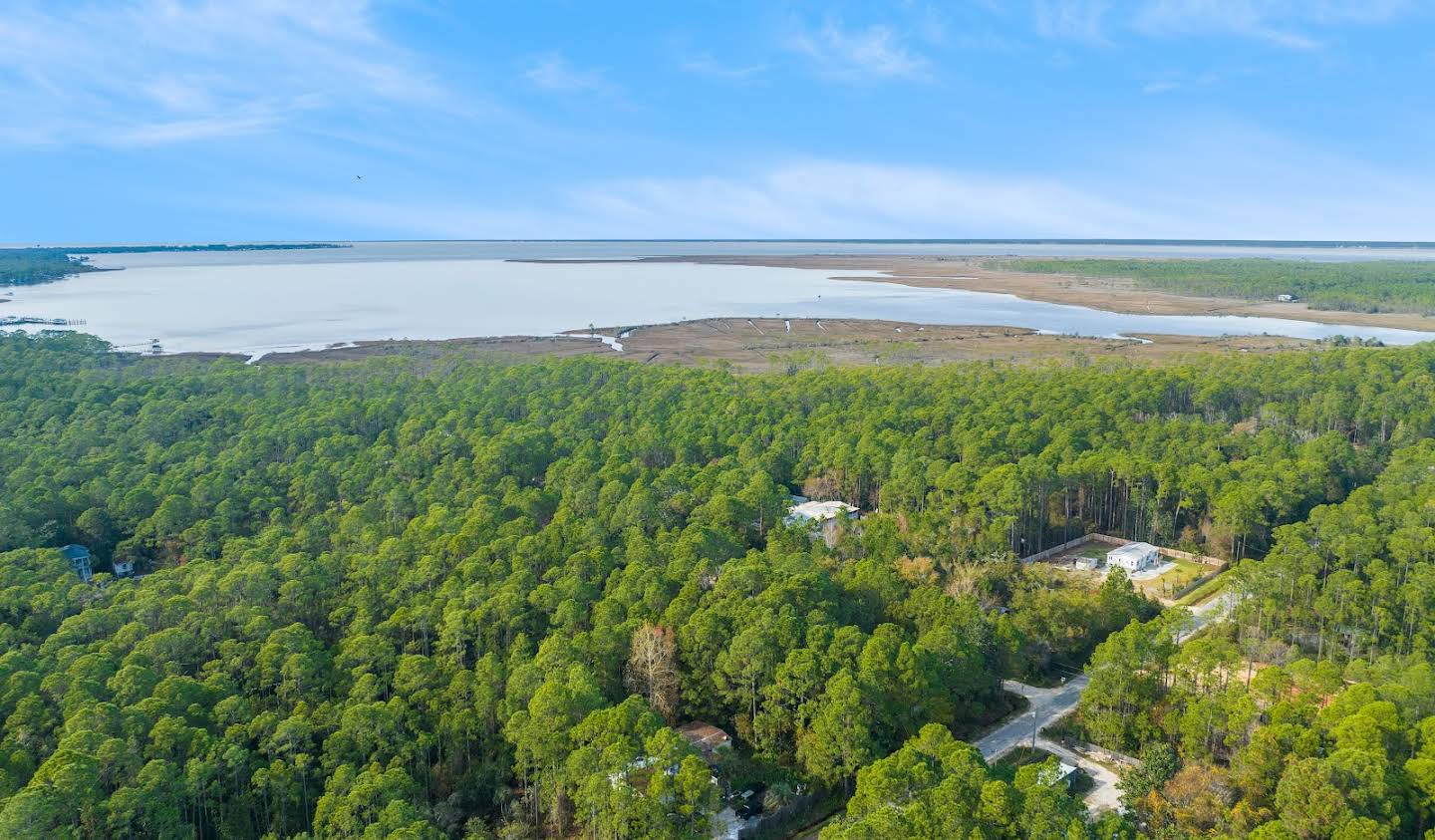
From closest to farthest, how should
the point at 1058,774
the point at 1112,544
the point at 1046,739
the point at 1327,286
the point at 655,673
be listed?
the point at 1058,774, the point at 655,673, the point at 1046,739, the point at 1112,544, the point at 1327,286

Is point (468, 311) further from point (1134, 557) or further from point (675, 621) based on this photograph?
point (675, 621)

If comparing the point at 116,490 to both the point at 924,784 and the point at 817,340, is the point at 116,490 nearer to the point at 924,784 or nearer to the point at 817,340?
the point at 924,784

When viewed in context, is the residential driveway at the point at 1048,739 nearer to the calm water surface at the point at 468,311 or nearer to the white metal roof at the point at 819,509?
the white metal roof at the point at 819,509

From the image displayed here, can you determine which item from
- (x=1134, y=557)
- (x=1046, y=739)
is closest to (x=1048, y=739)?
(x=1046, y=739)

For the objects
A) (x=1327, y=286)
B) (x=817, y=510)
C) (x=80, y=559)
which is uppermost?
(x=1327, y=286)

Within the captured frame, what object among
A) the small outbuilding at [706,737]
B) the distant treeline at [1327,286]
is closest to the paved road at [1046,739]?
the small outbuilding at [706,737]
